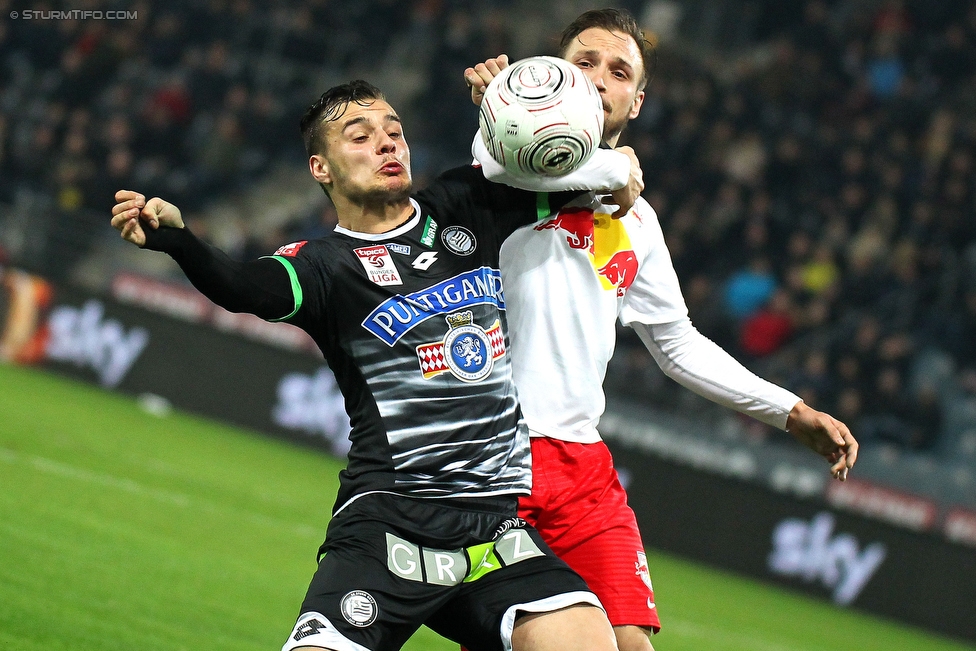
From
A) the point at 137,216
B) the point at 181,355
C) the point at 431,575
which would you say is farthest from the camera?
the point at 181,355

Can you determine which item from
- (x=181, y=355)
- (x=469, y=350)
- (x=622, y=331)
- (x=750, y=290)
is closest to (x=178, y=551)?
(x=469, y=350)

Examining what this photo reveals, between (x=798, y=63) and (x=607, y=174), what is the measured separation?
14.2 m

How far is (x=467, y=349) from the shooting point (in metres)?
4.09

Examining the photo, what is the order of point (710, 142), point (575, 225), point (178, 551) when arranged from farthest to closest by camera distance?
point (710, 142) → point (178, 551) → point (575, 225)

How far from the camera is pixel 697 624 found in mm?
9375

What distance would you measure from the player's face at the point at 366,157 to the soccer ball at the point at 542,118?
1.06 feet

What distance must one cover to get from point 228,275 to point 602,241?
1.54 metres

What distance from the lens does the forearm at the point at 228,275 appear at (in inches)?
142

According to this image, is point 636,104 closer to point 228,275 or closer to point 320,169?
point 320,169

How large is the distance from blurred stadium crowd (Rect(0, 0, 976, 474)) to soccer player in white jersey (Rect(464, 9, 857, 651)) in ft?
28.8

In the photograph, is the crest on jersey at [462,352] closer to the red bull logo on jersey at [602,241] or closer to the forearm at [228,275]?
the forearm at [228,275]

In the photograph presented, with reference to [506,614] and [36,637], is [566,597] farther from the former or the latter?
[36,637]

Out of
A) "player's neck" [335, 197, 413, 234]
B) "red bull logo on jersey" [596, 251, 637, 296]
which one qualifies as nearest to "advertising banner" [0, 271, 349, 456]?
"red bull logo on jersey" [596, 251, 637, 296]

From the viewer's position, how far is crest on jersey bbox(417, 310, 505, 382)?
4.03m
